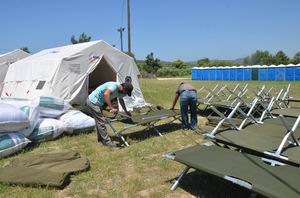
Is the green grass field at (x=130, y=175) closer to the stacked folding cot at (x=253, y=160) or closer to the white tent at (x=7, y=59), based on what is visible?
the stacked folding cot at (x=253, y=160)

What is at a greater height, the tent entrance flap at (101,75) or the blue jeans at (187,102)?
the tent entrance flap at (101,75)

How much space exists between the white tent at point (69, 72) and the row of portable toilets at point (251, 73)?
22588 mm

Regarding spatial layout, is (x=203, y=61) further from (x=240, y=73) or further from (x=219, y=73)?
(x=240, y=73)

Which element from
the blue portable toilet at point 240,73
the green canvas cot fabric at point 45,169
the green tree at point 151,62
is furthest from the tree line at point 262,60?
the green canvas cot fabric at point 45,169

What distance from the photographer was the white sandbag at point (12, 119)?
5.84 metres

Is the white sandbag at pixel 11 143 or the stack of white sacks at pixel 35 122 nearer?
the white sandbag at pixel 11 143

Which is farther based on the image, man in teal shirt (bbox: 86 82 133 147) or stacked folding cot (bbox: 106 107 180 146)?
stacked folding cot (bbox: 106 107 180 146)

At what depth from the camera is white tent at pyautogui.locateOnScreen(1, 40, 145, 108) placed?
10.6 m

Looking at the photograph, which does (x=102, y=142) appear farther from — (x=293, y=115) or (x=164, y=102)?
(x=164, y=102)

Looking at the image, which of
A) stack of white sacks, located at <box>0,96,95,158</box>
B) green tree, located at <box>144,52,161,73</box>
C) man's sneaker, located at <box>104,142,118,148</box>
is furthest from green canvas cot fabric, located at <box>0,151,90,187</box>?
green tree, located at <box>144,52,161,73</box>

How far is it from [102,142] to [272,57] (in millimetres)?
64024

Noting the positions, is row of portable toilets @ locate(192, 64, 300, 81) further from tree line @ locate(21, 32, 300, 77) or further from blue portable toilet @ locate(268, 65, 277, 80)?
tree line @ locate(21, 32, 300, 77)

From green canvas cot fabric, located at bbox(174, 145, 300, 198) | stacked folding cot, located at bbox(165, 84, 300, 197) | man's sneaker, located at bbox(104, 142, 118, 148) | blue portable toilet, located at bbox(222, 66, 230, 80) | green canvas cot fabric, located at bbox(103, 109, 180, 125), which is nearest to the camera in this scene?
green canvas cot fabric, located at bbox(174, 145, 300, 198)

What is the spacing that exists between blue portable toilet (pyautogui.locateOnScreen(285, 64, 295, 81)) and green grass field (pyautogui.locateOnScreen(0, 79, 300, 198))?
2659cm
